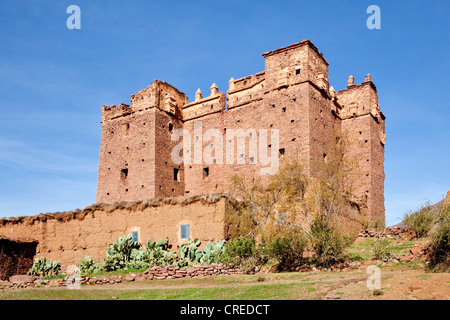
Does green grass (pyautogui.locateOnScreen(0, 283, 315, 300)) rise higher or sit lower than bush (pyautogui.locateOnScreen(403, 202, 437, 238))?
lower

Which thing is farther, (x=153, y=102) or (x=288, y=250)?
(x=153, y=102)

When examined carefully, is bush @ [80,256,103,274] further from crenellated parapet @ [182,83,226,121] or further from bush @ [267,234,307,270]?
crenellated parapet @ [182,83,226,121]

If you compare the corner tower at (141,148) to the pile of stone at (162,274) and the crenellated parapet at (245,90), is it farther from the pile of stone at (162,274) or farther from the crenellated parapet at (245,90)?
the pile of stone at (162,274)

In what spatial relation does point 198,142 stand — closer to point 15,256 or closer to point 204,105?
point 204,105

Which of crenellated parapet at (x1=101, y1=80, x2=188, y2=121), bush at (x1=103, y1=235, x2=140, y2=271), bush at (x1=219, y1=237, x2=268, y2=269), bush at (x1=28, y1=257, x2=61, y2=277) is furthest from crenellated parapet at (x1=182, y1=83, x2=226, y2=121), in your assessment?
bush at (x1=219, y1=237, x2=268, y2=269)

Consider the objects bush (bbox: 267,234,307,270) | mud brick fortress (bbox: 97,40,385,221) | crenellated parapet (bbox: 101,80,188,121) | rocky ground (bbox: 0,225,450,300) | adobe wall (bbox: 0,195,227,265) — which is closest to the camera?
rocky ground (bbox: 0,225,450,300)

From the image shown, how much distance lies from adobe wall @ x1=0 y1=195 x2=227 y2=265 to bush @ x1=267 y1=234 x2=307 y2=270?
2.77 metres

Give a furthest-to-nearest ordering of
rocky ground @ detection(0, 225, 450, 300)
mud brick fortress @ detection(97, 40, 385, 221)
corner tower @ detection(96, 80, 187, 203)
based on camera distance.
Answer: corner tower @ detection(96, 80, 187, 203) → mud brick fortress @ detection(97, 40, 385, 221) → rocky ground @ detection(0, 225, 450, 300)

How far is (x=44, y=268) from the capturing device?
23.0 meters

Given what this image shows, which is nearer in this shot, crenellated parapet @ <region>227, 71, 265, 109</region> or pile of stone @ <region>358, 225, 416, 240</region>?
pile of stone @ <region>358, 225, 416, 240</region>

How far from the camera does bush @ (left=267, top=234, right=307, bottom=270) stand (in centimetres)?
1750

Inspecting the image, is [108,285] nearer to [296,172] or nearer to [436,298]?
[296,172]

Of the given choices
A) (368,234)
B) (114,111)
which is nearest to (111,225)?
(368,234)

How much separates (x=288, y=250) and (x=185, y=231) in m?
5.04
